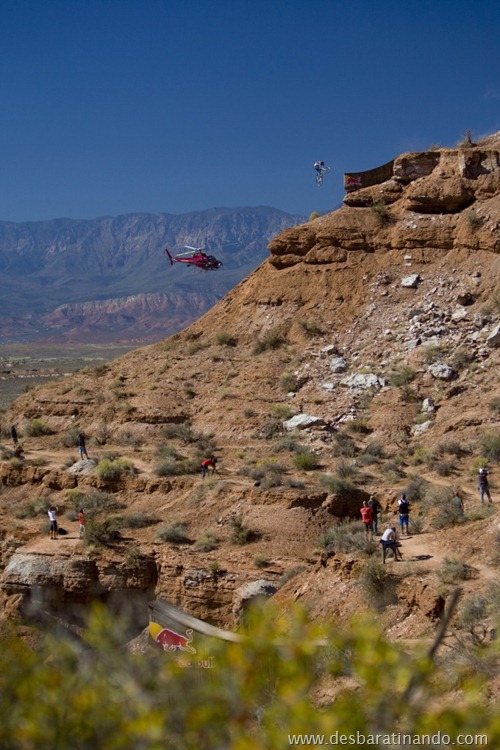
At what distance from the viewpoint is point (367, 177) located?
104ft

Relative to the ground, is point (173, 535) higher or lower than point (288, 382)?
lower

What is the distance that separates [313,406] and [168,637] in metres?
12.3

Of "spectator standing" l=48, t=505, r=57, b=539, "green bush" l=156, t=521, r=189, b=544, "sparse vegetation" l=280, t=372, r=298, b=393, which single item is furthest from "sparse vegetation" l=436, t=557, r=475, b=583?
"sparse vegetation" l=280, t=372, r=298, b=393

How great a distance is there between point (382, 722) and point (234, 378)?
23915mm

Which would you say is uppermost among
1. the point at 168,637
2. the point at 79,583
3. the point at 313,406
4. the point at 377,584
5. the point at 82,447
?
the point at 313,406

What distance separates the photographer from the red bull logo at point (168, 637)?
Answer: 40.9 feet

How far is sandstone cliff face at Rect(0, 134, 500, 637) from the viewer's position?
15570 mm

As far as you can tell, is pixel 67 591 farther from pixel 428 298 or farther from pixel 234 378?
pixel 428 298

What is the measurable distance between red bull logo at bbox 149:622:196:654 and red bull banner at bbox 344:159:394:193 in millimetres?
23543

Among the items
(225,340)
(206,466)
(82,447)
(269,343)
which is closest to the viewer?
(206,466)

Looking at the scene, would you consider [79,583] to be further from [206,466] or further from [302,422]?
[302,422]

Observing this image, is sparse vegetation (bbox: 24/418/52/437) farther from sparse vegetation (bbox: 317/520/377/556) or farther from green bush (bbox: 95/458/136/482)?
sparse vegetation (bbox: 317/520/377/556)

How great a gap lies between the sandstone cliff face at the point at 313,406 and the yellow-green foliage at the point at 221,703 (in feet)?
26.0

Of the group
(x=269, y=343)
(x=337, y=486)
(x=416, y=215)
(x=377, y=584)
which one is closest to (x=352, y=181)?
(x=416, y=215)
